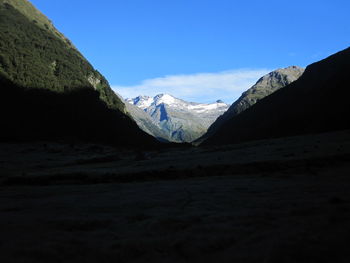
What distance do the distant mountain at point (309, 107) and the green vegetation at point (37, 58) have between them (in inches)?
2784

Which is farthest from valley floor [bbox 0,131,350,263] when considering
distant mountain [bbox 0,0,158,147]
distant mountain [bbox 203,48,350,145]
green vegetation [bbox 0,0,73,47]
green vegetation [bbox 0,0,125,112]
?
green vegetation [bbox 0,0,73,47]

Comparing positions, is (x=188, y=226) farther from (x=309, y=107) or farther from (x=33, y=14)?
(x=33, y=14)

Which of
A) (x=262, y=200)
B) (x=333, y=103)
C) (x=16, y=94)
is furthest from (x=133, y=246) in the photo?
(x=16, y=94)

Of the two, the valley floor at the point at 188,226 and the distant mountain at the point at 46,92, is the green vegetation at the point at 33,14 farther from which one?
the valley floor at the point at 188,226

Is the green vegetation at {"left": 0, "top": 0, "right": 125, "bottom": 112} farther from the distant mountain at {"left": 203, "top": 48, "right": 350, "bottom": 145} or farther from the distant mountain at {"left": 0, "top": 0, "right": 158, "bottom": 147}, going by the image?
the distant mountain at {"left": 203, "top": 48, "right": 350, "bottom": 145}

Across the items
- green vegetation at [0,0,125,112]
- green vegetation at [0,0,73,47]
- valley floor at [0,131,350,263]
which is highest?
green vegetation at [0,0,73,47]

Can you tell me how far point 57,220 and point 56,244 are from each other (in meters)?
2.19

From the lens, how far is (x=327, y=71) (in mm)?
105562

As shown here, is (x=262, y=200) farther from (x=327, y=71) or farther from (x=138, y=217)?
(x=327, y=71)

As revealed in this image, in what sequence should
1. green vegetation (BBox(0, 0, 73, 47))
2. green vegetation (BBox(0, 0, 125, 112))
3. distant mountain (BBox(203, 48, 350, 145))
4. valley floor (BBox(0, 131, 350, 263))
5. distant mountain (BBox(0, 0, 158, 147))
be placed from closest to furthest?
valley floor (BBox(0, 131, 350, 263)), distant mountain (BBox(203, 48, 350, 145)), distant mountain (BBox(0, 0, 158, 147)), green vegetation (BBox(0, 0, 125, 112)), green vegetation (BBox(0, 0, 73, 47))

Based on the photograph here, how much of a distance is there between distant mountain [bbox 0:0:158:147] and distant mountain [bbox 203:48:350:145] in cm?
4562

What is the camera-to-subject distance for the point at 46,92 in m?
113

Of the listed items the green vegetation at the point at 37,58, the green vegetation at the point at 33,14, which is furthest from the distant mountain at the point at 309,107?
the green vegetation at the point at 33,14

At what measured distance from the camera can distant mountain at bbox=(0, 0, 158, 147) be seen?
96.1m
